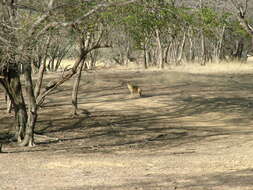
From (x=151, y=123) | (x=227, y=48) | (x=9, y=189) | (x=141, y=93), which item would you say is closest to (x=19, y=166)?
(x=9, y=189)

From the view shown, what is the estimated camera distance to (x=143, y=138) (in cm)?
1589

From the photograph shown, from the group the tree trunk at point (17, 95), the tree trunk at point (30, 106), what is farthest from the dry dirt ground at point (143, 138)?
the tree trunk at point (17, 95)

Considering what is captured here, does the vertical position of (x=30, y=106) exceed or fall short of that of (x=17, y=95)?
it falls short

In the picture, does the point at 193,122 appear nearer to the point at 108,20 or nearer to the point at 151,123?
the point at 151,123

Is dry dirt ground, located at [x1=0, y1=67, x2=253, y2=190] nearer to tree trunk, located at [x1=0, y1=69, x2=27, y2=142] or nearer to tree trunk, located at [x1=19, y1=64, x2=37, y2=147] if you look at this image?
tree trunk, located at [x1=19, y1=64, x2=37, y2=147]

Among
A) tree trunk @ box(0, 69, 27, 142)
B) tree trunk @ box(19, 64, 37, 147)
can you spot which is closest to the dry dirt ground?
tree trunk @ box(19, 64, 37, 147)

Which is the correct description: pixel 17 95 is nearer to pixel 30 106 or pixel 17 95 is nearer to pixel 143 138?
pixel 30 106

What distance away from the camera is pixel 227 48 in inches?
2217

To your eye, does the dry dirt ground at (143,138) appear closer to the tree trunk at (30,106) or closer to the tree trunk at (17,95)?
the tree trunk at (30,106)

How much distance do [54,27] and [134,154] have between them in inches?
133

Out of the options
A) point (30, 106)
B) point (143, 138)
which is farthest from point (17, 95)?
point (143, 138)

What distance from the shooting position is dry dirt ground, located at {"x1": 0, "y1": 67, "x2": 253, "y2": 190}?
8328 mm

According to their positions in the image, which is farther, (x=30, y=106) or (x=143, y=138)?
(x=143, y=138)

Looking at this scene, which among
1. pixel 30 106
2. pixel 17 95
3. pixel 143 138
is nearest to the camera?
pixel 30 106
